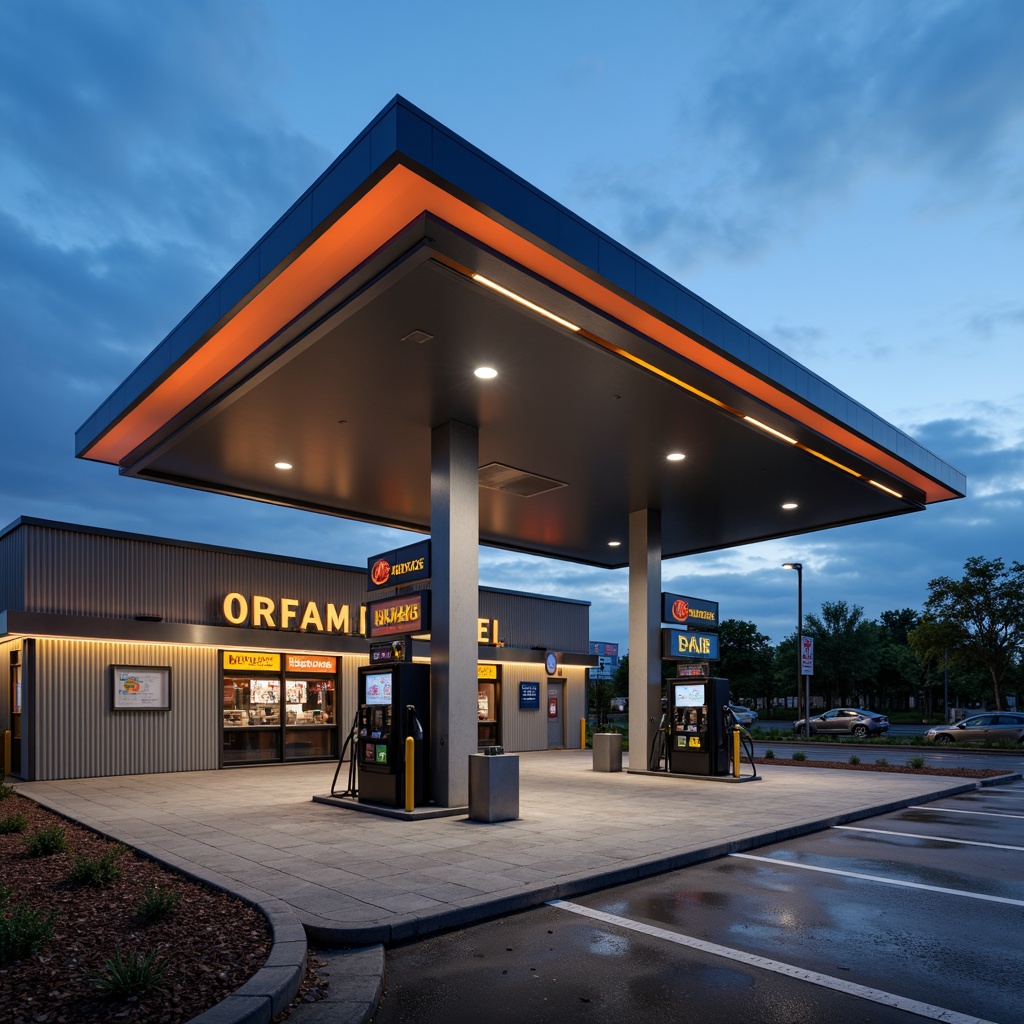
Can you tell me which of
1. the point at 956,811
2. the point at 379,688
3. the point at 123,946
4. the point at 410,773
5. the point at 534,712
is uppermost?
the point at 379,688

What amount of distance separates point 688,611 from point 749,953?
14.1 m

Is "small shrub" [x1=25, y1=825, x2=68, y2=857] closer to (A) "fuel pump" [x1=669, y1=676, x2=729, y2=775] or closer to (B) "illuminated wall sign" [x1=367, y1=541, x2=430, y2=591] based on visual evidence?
(B) "illuminated wall sign" [x1=367, y1=541, x2=430, y2=591]

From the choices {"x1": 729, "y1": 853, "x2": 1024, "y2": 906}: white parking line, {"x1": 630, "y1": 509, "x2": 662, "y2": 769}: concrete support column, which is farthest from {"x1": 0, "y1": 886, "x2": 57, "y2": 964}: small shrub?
{"x1": 630, "y1": 509, "x2": 662, "y2": 769}: concrete support column

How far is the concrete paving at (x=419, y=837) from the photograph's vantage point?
6648mm

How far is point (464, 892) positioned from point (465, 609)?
584cm

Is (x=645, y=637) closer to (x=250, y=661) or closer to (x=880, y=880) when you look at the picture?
(x=250, y=661)

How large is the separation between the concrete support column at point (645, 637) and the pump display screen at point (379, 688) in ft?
24.9

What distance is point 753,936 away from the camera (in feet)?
20.8

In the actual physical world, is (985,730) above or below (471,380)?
below

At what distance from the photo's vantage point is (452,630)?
1255 cm

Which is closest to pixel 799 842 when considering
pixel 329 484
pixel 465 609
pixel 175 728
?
pixel 465 609

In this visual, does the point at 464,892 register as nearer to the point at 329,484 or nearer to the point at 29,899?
the point at 29,899

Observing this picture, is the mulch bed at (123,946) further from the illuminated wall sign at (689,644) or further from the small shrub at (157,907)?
the illuminated wall sign at (689,644)

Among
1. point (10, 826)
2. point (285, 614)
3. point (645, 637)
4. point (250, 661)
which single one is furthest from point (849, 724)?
point (10, 826)
